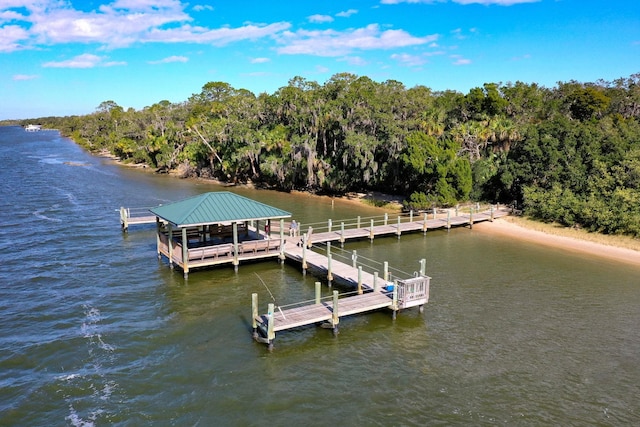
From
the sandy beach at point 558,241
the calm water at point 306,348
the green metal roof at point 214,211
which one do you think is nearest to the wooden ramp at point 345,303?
the calm water at point 306,348

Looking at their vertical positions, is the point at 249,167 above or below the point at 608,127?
below

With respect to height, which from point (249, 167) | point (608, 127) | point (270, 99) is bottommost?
point (249, 167)

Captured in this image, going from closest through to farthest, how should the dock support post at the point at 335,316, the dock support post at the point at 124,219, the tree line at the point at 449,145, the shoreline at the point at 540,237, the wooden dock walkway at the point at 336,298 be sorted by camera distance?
1. the wooden dock walkway at the point at 336,298
2. the dock support post at the point at 335,316
3. the shoreline at the point at 540,237
4. the dock support post at the point at 124,219
5. the tree line at the point at 449,145

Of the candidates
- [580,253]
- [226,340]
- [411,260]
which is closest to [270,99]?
[411,260]

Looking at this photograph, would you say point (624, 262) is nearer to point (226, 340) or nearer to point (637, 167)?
point (637, 167)

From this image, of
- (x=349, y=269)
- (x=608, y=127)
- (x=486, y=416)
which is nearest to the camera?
(x=486, y=416)

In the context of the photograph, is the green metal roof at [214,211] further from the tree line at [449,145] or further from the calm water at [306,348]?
the tree line at [449,145]

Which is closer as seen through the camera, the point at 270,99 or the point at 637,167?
the point at 637,167
